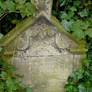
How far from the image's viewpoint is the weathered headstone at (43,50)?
2.19 meters

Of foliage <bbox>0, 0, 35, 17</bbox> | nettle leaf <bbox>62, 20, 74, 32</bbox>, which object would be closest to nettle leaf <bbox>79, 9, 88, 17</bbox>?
nettle leaf <bbox>62, 20, 74, 32</bbox>

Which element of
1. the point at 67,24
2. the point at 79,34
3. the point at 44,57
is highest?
the point at 67,24

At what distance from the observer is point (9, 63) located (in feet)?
7.68

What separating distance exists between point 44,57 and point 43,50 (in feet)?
0.31

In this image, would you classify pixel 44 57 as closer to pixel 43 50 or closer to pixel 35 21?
pixel 43 50

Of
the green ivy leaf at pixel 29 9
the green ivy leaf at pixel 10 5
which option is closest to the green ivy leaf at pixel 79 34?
the green ivy leaf at pixel 29 9

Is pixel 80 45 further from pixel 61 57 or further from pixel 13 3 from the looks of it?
pixel 13 3

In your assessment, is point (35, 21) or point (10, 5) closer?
point (10, 5)

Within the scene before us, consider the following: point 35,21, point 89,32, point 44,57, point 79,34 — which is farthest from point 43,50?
point 89,32

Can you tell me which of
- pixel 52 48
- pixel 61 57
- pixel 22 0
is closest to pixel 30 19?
pixel 22 0

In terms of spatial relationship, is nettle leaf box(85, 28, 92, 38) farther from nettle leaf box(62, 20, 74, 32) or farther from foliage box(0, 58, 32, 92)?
foliage box(0, 58, 32, 92)

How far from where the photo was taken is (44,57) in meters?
2.32

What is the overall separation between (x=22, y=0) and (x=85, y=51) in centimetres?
101

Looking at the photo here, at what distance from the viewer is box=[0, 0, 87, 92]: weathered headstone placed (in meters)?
2.19
